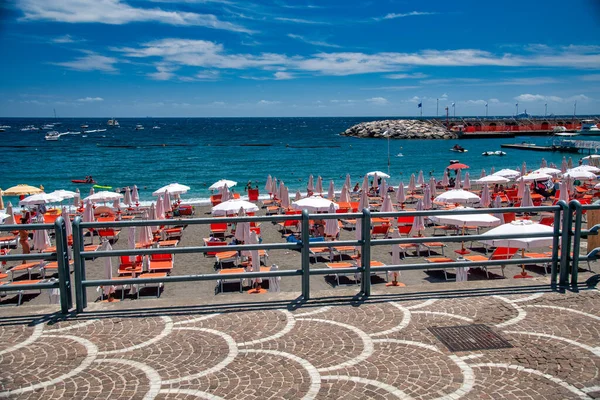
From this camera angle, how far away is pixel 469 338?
486cm

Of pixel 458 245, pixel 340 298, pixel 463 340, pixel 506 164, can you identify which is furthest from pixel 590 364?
pixel 506 164

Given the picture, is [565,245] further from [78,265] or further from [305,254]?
[78,265]

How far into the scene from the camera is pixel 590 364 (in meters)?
4.28

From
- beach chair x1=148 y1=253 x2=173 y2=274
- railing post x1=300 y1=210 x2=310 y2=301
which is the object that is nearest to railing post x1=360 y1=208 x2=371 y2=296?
railing post x1=300 y1=210 x2=310 y2=301

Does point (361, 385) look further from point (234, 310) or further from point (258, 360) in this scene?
point (234, 310)

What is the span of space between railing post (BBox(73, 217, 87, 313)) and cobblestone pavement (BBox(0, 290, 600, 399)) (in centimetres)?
18

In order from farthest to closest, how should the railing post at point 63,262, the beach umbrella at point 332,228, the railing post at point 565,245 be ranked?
the beach umbrella at point 332,228, the railing post at point 565,245, the railing post at point 63,262

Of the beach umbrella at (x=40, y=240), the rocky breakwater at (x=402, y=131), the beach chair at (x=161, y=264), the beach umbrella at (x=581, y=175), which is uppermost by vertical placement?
the rocky breakwater at (x=402, y=131)

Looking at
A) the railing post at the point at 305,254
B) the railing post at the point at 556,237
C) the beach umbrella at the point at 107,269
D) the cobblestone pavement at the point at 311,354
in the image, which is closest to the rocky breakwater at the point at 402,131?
the beach umbrella at the point at 107,269

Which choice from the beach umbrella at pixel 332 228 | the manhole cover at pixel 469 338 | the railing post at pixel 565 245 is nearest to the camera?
the manhole cover at pixel 469 338

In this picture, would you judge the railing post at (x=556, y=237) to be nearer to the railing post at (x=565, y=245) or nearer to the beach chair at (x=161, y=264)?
the railing post at (x=565, y=245)

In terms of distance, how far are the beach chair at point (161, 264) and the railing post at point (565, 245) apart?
28.6 ft

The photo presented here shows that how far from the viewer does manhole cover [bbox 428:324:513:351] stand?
4688mm

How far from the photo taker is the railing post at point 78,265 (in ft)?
17.1
